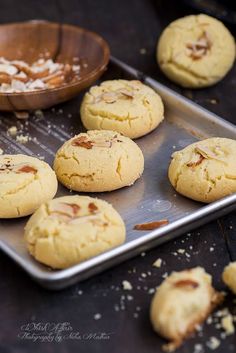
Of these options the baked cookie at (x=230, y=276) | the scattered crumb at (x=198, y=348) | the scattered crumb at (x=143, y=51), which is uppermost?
the baked cookie at (x=230, y=276)

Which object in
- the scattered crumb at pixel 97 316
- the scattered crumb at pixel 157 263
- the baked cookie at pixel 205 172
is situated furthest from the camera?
the baked cookie at pixel 205 172

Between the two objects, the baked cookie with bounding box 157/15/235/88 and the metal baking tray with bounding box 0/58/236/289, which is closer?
the metal baking tray with bounding box 0/58/236/289

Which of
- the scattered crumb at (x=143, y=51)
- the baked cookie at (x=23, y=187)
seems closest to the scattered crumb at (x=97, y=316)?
the baked cookie at (x=23, y=187)

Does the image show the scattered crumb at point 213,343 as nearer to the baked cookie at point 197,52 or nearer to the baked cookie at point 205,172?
the baked cookie at point 205,172

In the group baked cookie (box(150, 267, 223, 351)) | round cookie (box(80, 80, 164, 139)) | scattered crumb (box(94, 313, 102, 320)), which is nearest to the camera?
baked cookie (box(150, 267, 223, 351))

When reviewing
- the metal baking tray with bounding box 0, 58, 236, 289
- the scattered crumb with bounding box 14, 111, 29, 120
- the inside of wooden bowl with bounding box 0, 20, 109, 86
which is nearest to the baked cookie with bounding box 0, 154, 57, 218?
the metal baking tray with bounding box 0, 58, 236, 289

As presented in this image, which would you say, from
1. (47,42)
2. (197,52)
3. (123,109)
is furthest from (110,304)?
(47,42)

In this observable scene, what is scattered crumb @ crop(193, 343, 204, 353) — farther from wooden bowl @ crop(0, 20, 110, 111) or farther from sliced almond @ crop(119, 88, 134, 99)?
wooden bowl @ crop(0, 20, 110, 111)
